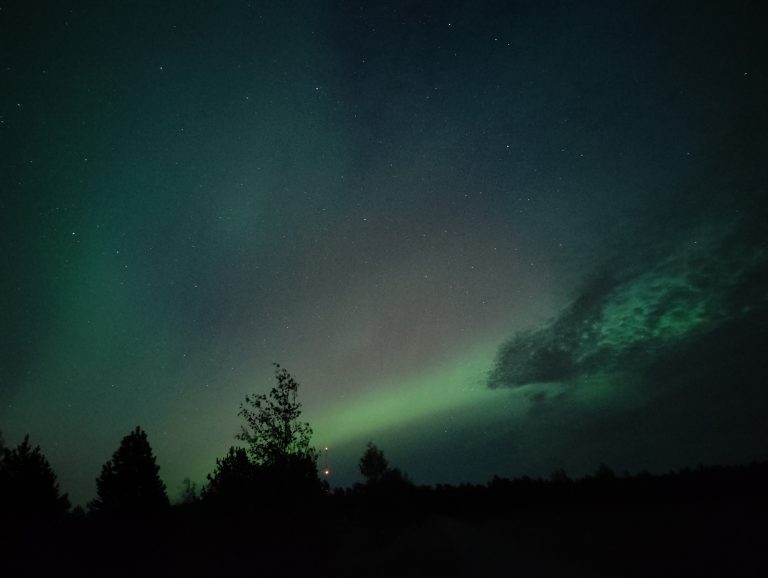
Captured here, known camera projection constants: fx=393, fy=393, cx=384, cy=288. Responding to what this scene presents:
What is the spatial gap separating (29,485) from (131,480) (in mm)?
6306

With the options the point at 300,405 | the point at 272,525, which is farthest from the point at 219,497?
the point at 300,405

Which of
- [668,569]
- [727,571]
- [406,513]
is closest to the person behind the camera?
[727,571]

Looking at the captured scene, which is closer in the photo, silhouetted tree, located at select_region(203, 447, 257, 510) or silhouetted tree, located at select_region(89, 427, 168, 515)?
silhouetted tree, located at select_region(203, 447, 257, 510)

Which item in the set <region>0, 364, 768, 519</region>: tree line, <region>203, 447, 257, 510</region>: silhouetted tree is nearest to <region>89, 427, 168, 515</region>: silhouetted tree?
<region>0, 364, 768, 519</region>: tree line

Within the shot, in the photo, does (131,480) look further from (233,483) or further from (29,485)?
(233,483)

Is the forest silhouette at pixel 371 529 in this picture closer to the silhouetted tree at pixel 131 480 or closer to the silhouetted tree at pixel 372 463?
the silhouetted tree at pixel 131 480

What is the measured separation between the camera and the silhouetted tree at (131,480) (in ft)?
99.8

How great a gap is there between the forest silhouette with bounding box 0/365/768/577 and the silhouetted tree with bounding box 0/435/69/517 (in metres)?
0.08

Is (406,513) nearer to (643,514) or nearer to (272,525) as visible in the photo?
(272,525)

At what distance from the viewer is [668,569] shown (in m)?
15.1

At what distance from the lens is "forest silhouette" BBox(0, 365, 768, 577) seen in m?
15.0

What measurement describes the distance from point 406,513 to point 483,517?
581 cm

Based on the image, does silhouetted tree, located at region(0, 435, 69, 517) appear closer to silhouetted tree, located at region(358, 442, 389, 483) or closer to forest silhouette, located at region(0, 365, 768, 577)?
forest silhouette, located at region(0, 365, 768, 577)

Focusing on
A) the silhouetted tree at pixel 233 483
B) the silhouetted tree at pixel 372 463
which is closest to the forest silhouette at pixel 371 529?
the silhouetted tree at pixel 233 483
